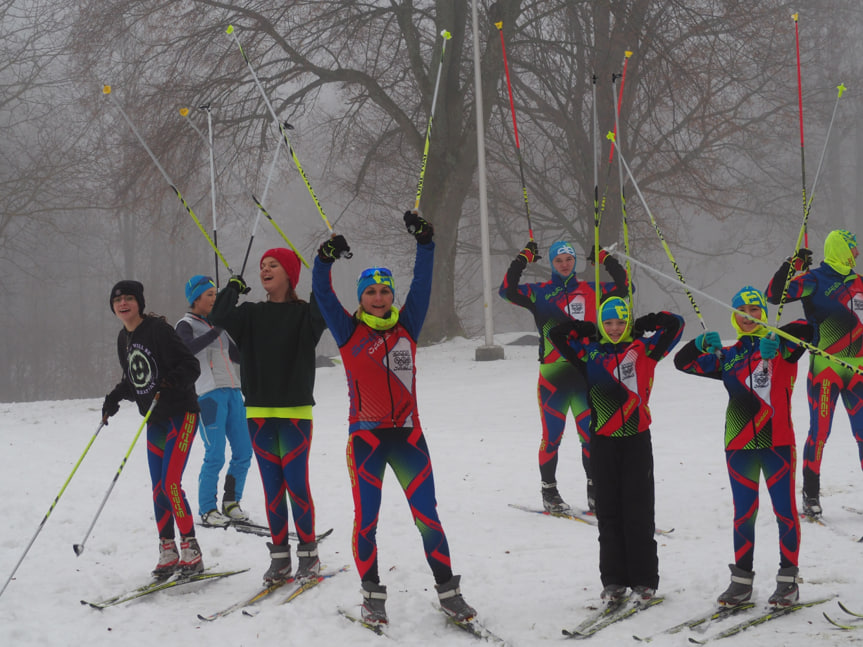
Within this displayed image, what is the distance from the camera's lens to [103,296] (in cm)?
4369

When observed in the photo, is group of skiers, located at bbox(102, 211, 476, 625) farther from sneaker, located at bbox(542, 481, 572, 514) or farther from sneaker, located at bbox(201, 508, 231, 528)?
sneaker, located at bbox(542, 481, 572, 514)

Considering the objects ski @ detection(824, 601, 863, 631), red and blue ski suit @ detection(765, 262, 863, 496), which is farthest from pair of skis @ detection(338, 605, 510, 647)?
red and blue ski suit @ detection(765, 262, 863, 496)

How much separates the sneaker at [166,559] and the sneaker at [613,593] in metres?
2.67

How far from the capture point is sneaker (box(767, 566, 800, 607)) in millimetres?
4078

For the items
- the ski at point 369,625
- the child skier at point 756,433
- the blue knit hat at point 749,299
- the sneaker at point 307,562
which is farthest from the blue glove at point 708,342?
the sneaker at point 307,562

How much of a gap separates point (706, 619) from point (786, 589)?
463 millimetres

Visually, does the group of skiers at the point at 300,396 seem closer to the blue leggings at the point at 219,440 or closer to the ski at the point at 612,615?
the ski at the point at 612,615

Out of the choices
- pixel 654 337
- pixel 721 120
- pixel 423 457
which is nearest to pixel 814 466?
pixel 654 337

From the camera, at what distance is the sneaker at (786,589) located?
4.08m

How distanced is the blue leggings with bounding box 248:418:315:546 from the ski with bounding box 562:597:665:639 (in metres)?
1.73

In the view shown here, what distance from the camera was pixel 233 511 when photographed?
652 centimetres

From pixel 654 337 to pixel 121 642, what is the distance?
3277 millimetres

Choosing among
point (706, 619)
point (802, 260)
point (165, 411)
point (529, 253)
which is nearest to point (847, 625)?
point (706, 619)

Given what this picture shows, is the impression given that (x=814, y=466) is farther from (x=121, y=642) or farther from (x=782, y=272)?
(x=121, y=642)
